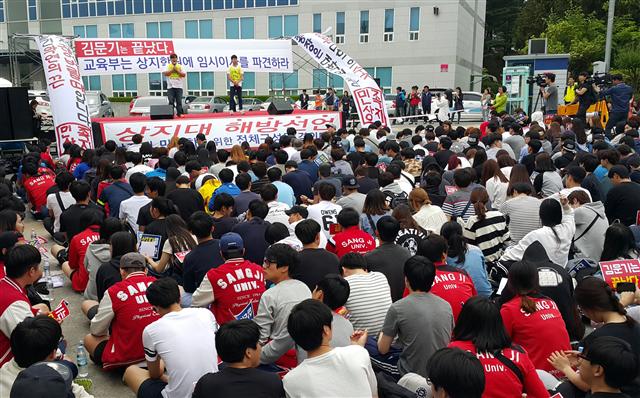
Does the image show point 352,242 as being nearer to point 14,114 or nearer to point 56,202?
point 56,202

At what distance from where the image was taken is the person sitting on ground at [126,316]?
4840 mm

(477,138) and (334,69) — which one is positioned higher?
(334,69)

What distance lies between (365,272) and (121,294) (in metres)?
1.98

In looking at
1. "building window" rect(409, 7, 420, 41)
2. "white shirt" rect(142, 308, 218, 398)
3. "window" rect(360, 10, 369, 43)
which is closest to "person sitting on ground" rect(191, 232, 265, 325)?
"white shirt" rect(142, 308, 218, 398)

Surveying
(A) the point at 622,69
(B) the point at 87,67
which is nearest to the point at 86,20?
(B) the point at 87,67

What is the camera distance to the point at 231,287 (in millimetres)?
5020

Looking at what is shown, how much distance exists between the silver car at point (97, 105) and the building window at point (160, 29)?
20.5m

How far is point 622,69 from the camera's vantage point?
28.4m

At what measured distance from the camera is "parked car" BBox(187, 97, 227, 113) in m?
30.2

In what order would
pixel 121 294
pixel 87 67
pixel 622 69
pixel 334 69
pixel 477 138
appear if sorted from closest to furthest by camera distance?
1. pixel 121 294
2. pixel 477 138
3. pixel 87 67
4. pixel 334 69
5. pixel 622 69

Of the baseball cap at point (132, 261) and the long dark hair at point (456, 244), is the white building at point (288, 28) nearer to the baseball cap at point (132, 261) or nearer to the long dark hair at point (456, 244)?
the long dark hair at point (456, 244)

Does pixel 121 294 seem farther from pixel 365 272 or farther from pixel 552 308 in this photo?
pixel 552 308

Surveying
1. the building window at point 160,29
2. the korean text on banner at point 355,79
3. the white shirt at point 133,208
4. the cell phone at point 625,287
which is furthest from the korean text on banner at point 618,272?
the building window at point 160,29

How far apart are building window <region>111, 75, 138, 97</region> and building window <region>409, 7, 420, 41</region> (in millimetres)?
20350
